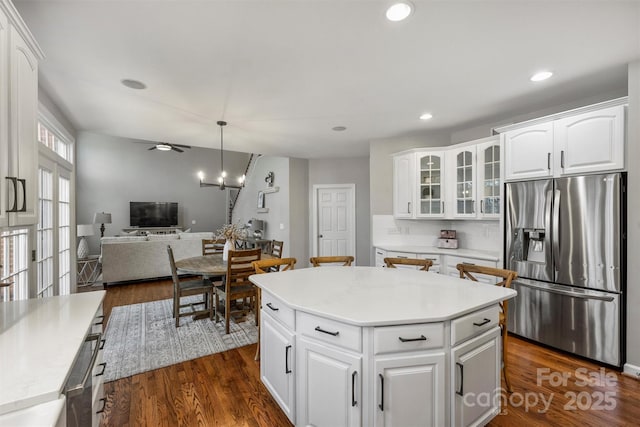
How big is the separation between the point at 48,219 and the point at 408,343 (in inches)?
150

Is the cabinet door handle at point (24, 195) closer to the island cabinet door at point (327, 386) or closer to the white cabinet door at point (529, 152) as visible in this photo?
the island cabinet door at point (327, 386)

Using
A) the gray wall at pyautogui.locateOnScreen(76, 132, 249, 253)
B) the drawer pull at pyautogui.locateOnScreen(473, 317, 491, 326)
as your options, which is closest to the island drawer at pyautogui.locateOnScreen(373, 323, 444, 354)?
the drawer pull at pyautogui.locateOnScreen(473, 317, 491, 326)

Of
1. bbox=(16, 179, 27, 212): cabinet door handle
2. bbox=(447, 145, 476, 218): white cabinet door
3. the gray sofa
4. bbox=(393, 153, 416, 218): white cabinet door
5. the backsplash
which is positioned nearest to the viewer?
bbox=(16, 179, 27, 212): cabinet door handle

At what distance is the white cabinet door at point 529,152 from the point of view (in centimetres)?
289

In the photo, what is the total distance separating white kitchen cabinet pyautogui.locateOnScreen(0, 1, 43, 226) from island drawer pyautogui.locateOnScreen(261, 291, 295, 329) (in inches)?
53.2

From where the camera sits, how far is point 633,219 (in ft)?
7.76

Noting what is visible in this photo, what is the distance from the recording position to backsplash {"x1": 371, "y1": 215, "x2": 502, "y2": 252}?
161 inches

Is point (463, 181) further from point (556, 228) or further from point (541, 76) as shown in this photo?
point (541, 76)

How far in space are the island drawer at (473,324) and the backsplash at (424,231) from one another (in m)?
2.63

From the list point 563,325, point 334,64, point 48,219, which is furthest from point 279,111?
point 563,325

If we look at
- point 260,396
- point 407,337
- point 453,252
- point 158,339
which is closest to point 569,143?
point 453,252

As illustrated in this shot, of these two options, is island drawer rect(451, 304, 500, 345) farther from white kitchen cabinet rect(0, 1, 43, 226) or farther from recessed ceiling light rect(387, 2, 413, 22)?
white kitchen cabinet rect(0, 1, 43, 226)

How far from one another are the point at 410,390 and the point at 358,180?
5074 mm

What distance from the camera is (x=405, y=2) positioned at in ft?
5.48
